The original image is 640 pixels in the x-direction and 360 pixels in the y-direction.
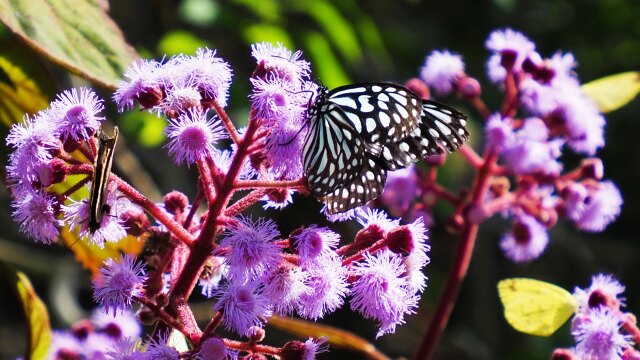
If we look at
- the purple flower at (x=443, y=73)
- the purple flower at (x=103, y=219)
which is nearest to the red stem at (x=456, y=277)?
the purple flower at (x=443, y=73)

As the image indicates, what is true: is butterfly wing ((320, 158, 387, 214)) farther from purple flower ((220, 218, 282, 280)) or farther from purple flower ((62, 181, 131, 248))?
purple flower ((62, 181, 131, 248))

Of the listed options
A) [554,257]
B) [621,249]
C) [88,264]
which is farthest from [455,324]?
[88,264]

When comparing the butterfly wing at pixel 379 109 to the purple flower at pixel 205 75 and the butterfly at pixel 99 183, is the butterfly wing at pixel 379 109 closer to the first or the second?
the purple flower at pixel 205 75

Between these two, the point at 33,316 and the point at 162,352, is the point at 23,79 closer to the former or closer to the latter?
the point at 33,316

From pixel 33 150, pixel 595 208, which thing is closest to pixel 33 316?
pixel 33 150

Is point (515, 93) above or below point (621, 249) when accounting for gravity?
below

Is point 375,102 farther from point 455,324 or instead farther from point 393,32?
point 455,324
